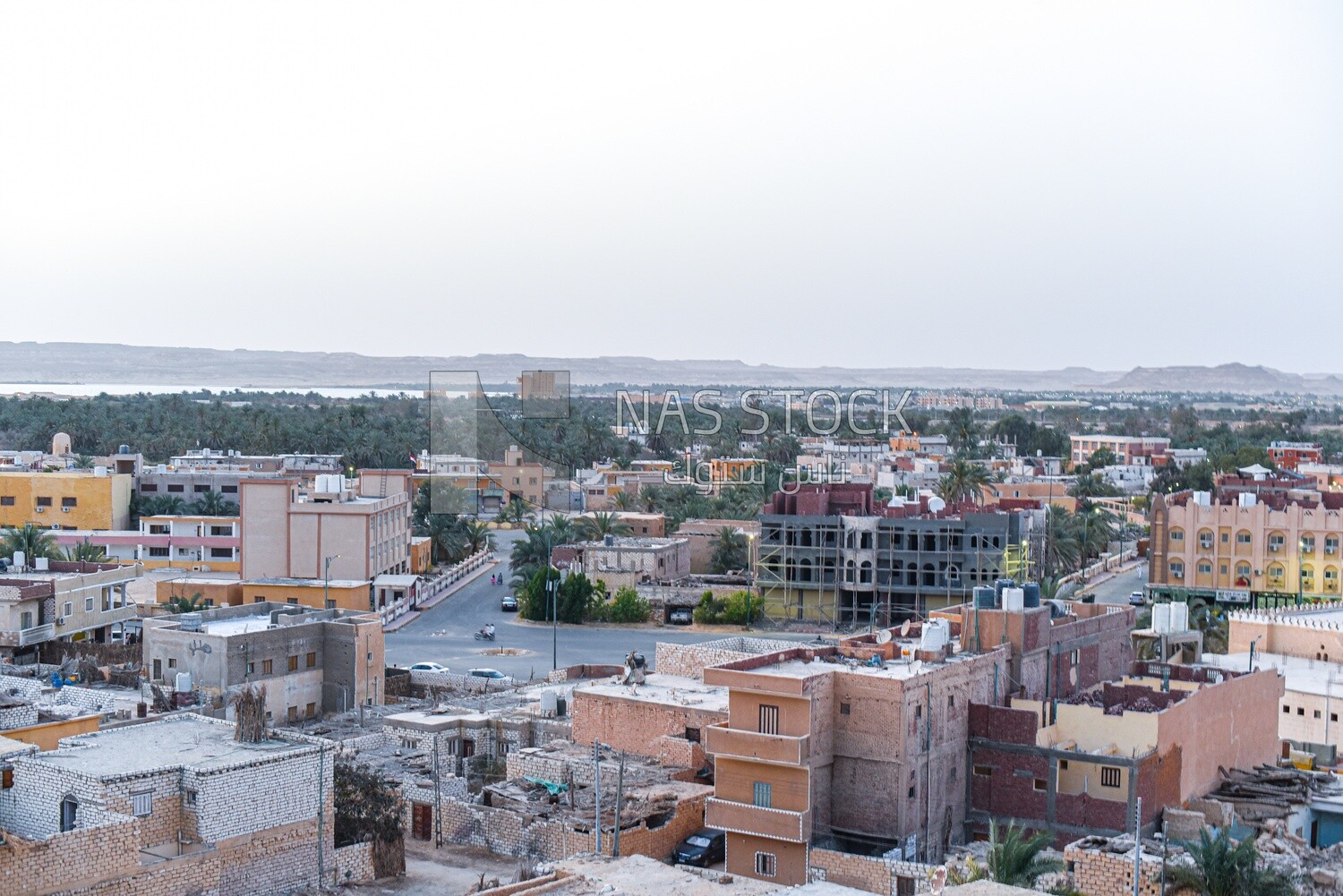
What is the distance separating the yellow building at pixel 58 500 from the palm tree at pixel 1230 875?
48.1m

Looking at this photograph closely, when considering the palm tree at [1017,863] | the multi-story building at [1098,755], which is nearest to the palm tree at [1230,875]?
the palm tree at [1017,863]

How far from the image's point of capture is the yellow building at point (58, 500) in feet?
193

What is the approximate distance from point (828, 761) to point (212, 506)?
42955 mm

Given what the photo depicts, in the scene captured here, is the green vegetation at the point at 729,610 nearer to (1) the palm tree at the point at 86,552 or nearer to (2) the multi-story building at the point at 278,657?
(2) the multi-story building at the point at 278,657

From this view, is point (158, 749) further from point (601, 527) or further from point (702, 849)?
point (601, 527)

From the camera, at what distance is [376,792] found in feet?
74.8

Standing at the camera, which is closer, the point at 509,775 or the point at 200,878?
the point at 200,878

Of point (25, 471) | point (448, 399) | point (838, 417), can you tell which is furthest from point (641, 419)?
point (25, 471)

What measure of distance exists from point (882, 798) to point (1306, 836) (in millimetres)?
6603

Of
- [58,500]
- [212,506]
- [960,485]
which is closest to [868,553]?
[960,485]

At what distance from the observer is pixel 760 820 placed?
22.6 meters

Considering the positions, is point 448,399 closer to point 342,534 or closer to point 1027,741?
point 342,534

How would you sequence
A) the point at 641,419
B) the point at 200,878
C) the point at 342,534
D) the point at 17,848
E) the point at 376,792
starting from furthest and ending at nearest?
the point at 641,419 < the point at 342,534 < the point at 376,792 < the point at 200,878 < the point at 17,848

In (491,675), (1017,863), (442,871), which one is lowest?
(491,675)
